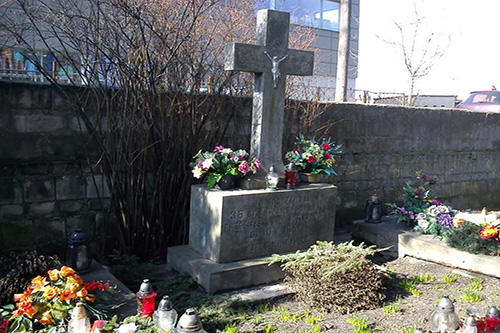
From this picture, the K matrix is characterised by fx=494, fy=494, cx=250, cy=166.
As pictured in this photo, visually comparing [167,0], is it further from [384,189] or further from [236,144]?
[384,189]

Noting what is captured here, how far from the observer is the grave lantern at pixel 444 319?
3.29 m

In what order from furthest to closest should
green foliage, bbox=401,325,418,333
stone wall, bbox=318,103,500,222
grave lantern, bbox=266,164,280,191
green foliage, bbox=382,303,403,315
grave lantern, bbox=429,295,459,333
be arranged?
stone wall, bbox=318,103,500,222, grave lantern, bbox=266,164,280,191, green foliage, bbox=382,303,403,315, green foliage, bbox=401,325,418,333, grave lantern, bbox=429,295,459,333

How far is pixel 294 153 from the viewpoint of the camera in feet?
18.5

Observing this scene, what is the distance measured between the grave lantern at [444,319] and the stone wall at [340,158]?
3296 millimetres

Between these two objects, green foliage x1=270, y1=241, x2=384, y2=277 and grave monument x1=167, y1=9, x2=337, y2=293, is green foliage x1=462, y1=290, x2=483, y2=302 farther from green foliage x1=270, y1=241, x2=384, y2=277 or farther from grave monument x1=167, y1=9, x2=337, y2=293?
grave monument x1=167, y1=9, x2=337, y2=293

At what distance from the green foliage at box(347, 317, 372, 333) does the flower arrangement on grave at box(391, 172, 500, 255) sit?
1857 mm

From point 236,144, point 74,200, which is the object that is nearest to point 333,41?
point 236,144

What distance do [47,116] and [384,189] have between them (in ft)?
16.4

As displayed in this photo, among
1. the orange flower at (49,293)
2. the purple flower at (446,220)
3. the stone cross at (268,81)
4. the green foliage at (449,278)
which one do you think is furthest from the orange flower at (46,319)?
the purple flower at (446,220)

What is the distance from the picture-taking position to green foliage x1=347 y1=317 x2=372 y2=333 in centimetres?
367

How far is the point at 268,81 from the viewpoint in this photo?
5.07m

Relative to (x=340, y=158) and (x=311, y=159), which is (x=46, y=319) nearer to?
(x=311, y=159)

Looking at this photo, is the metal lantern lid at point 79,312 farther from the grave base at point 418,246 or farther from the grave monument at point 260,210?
the grave base at point 418,246

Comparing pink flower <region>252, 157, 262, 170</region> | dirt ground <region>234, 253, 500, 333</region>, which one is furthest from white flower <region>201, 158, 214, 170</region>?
dirt ground <region>234, 253, 500, 333</region>
